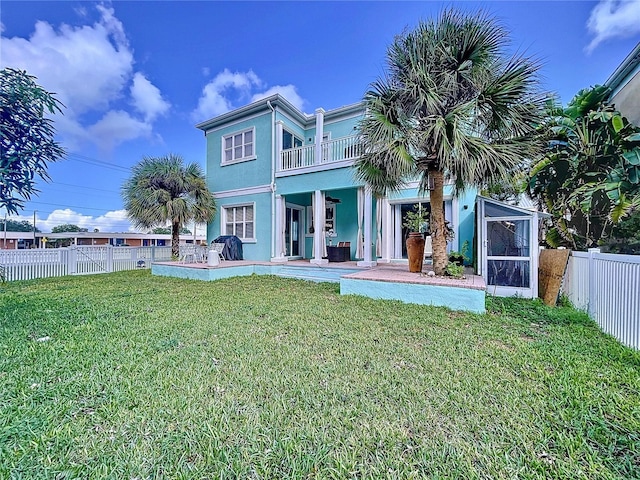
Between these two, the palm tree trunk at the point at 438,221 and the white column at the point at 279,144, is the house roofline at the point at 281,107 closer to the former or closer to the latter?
the white column at the point at 279,144

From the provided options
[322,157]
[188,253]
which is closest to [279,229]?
[322,157]

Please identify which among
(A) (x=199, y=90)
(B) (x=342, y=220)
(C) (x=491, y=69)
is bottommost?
(B) (x=342, y=220)

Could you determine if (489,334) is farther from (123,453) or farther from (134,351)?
(134,351)

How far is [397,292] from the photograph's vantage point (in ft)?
20.9

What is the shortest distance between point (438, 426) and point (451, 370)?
1.06 metres

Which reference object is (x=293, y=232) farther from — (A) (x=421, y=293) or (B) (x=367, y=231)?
(A) (x=421, y=293)

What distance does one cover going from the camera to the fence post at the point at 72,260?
1145cm

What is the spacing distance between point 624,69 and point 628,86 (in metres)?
0.43

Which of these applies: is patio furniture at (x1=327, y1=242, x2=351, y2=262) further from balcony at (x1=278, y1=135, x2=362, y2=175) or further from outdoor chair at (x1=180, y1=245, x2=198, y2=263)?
outdoor chair at (x1=180, y1=245, x2=198, y2=263)

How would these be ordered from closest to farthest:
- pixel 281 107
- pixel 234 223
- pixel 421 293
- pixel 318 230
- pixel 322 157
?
pixel 421 293, pixel 318 230, pixel 322 157, pixel 281 107, pixel 234 223

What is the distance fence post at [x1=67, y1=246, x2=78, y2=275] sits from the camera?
1145cm

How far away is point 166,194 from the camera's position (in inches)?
472

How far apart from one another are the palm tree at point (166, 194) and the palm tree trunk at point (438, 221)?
10.1 metres

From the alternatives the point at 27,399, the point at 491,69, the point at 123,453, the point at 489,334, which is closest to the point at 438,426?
the point at 123,453
